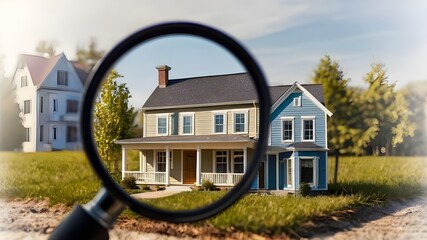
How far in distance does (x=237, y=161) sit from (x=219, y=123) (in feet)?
0.59

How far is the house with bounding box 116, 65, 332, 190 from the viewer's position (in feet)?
4.31

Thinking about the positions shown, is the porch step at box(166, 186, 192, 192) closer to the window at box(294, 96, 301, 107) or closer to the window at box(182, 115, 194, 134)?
the window at box(182, 115, 194, 134)

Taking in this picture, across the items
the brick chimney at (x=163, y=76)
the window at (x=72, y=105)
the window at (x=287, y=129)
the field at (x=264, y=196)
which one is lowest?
the field at (x=264, y=196)

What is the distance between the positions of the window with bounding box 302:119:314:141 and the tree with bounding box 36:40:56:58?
0.77 meters

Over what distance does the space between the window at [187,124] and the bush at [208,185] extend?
16cm

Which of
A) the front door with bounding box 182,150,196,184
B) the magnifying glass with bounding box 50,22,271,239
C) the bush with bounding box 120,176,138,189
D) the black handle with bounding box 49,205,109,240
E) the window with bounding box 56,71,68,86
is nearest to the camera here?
the black handle with bounding box 49,205,109,240

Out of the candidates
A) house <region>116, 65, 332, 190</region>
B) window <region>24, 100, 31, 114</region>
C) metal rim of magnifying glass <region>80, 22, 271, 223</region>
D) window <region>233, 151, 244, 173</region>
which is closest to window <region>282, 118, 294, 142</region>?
house <region>116, 65, 332, 190</region>

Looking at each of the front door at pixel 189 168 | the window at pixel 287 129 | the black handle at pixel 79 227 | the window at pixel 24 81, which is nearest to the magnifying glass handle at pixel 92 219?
the black handle at pixel 79 227

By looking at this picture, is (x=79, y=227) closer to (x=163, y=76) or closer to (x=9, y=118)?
(x=163, y=76)

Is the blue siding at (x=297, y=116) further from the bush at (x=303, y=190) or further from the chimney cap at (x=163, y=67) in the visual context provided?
the chimney cap at (x=163, y=67)

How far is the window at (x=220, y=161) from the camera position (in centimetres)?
128

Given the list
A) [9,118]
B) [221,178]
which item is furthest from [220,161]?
[9,118]

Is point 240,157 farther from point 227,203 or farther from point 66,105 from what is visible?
point 66,105

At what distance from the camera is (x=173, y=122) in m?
1.39
